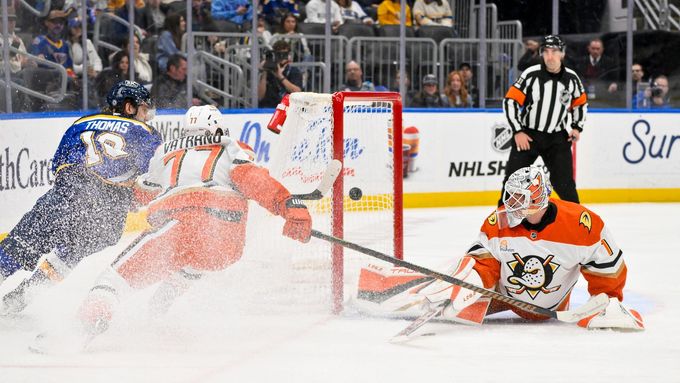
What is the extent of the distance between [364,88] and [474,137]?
1019 mm

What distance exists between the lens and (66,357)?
3.89 metres

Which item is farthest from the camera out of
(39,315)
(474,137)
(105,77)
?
(474,137)

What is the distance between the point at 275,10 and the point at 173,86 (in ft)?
4.45

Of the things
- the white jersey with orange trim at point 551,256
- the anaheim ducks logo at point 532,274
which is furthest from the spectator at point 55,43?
the anaheim ducks logo at point 532,274

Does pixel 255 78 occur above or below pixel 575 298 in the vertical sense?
above

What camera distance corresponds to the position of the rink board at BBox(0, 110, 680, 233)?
952 cm

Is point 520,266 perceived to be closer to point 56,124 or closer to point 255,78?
point 56,124

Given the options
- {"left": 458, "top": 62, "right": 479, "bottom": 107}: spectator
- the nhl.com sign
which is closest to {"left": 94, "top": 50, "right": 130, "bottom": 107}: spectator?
the nhl.com sign

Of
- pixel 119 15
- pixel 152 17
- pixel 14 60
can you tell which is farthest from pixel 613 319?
pixel 152 17

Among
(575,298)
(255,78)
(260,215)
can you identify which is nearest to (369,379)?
(260,215)

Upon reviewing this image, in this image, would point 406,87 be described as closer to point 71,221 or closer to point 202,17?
point 202,17

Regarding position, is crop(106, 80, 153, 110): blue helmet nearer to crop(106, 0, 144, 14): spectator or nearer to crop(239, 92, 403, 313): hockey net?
crop(239, 92, 403, 313): hockey net

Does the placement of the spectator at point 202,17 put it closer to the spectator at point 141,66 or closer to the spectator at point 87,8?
the spectator at point 141,66

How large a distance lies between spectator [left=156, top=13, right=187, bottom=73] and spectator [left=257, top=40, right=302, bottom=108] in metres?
0.76
